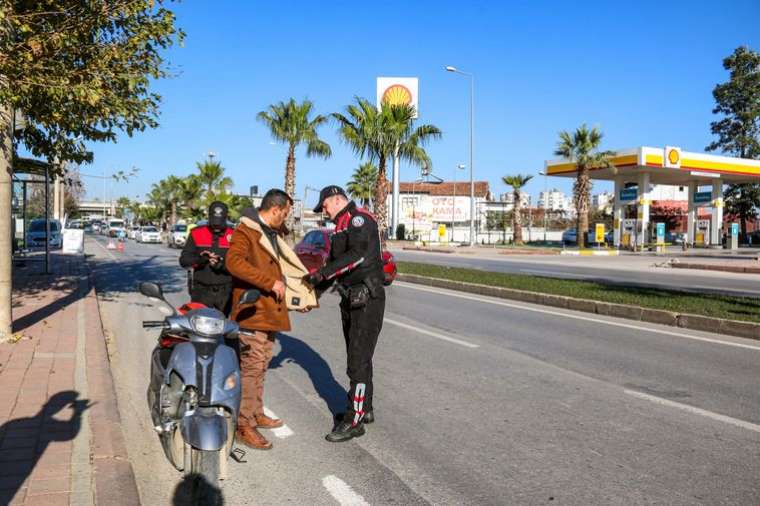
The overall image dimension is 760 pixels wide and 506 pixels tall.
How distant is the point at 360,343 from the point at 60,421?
2.31 meters

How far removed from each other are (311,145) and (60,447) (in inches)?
1294

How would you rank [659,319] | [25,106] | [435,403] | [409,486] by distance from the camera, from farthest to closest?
[659,319] → [25,106] → [435,403] → [409,486]

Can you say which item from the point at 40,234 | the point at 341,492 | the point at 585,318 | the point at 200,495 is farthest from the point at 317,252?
the point at 40,234

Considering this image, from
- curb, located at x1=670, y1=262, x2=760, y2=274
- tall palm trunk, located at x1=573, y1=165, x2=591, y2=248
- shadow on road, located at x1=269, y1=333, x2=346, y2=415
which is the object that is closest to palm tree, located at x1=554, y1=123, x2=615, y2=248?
tall palm trunk, located at x1=573, y1=165, x2=591, y2=248

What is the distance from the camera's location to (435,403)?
19.4ft

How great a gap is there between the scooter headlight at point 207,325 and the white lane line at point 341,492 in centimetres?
117

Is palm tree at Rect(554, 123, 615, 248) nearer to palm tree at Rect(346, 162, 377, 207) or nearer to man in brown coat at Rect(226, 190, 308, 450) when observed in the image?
palm tree at Rect(346, 162, 377, 207)

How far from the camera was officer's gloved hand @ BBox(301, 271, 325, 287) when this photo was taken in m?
4.69

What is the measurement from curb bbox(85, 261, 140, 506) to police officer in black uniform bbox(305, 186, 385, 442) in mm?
1458

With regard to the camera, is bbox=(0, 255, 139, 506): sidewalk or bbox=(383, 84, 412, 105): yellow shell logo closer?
bbox=(0, 255, 139, 506): sidewalk

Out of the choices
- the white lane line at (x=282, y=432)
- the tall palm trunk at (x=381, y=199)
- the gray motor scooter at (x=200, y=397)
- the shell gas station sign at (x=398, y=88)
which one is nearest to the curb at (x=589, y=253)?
the tall palm trunk at (x=381, y=199)

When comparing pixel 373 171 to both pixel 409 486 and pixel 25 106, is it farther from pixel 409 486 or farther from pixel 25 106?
pixel 409 486

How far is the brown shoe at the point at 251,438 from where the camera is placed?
4684mm

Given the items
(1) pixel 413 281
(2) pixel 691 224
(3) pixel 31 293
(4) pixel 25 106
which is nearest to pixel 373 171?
(2) pixel 691 224
